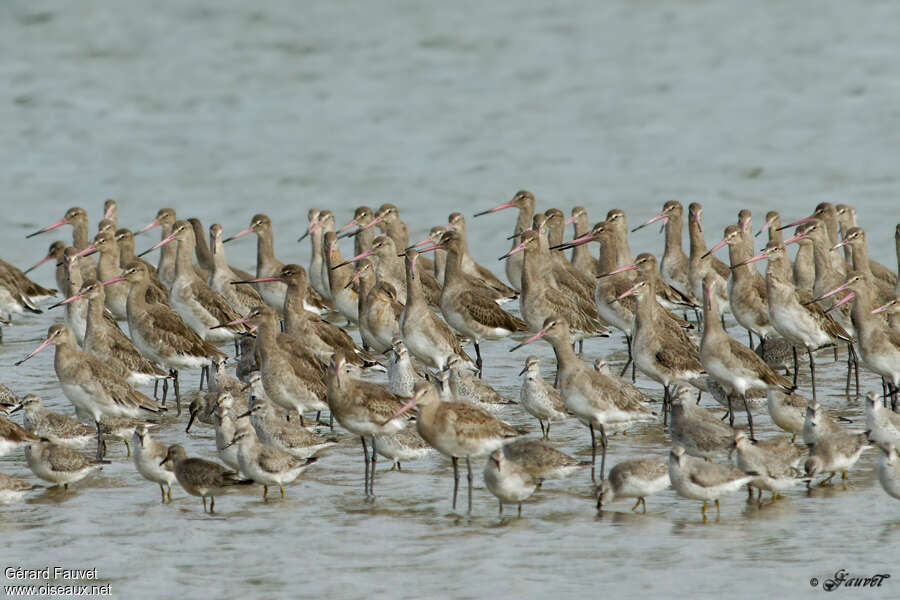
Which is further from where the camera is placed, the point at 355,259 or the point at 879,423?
the point at 355,259

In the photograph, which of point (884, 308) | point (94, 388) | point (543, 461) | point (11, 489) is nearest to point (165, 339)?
point (94, 388)

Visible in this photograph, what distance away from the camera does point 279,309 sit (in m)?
17.7

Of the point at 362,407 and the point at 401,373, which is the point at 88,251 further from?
the point at 362,407

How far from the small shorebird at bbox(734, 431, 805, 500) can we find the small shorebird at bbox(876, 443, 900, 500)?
563 millimetres

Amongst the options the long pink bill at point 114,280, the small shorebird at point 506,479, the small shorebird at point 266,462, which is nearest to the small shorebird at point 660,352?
the small shorebird at point 506,479

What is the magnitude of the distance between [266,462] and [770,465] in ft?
11.1

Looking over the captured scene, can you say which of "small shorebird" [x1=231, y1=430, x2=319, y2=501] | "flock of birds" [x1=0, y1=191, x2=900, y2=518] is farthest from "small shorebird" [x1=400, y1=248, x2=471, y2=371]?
"small shorebird" [x1=231, y1=430, x2=319, y2=501]

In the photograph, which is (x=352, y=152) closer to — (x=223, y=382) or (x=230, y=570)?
(x=223, y=382)

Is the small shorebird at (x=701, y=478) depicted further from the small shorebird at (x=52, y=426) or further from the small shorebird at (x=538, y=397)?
the small shorebird at (x=52, y=426)

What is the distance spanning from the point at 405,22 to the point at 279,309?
16756mm

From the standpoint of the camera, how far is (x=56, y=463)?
35.1 ft

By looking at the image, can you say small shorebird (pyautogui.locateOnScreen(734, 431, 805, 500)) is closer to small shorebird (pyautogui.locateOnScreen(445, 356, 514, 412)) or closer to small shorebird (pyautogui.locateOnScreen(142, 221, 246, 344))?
small shorebird (pyautogui.locateOnScreen(445, 356, 514, 412))

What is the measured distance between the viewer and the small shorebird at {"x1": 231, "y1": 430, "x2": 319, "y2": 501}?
1055 cm

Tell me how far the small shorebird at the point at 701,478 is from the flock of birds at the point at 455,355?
15mm
